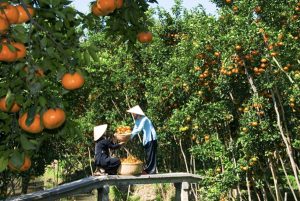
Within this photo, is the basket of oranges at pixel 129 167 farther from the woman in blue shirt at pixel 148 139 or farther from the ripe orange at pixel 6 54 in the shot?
the ripe orange at pixel 6 54

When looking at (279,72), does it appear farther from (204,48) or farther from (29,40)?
(29,40)

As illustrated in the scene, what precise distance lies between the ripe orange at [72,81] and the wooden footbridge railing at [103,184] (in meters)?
3.76

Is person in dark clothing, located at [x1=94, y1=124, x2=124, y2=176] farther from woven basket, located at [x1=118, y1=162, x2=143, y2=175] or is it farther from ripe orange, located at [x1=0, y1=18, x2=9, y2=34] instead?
ripe orange, located at [x1=0, y1=18, x2=9, y2=34]

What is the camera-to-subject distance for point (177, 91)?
12.2 metres

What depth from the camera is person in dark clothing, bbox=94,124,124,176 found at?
838 cm

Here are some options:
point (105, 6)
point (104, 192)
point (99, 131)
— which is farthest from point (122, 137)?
point (105, 6)

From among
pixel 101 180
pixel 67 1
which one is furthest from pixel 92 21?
pixel 101 180

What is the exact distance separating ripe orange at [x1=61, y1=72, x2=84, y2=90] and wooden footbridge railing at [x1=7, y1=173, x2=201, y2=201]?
148 inches

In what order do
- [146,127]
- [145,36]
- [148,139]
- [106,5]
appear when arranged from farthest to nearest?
[148,139], [146,127], [145,36], [106,5]

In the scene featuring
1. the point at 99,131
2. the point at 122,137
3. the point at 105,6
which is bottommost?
the point at 105,6

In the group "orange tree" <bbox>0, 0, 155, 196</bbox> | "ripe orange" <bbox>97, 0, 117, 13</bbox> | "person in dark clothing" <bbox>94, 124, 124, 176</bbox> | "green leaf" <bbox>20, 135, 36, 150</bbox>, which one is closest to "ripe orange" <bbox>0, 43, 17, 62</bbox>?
"orange tree" <bbox>0, 0, 155, 196</bbox>

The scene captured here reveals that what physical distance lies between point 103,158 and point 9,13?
6.48 meters

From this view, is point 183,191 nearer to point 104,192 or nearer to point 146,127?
point 146,127

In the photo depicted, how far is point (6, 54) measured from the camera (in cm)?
207
